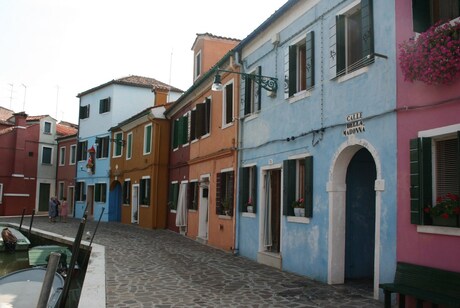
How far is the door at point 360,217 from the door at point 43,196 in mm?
32528

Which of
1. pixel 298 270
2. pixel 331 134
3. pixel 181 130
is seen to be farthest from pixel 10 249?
pixel 331 134

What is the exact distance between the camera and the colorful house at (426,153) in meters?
6.23

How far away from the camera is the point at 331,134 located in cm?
921

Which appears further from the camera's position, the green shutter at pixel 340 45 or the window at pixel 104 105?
the window at pixel 104 105

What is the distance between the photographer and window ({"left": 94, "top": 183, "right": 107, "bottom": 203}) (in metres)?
29.8

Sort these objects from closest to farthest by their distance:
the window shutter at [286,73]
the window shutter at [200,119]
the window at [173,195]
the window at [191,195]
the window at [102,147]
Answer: the window shutter at [286,73]
the window shutter at [200,119]
the window at [191,195]
the window at [173,195]
the window at [102,147]

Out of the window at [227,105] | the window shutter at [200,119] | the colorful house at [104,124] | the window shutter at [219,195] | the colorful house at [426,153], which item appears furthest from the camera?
the colorful house at [104,124]

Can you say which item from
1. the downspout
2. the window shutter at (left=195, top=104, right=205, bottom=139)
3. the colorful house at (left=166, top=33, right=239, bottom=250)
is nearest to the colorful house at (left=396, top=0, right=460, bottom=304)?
the downspout

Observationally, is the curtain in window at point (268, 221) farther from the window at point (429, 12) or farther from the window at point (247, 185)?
the window at point (429, 12)

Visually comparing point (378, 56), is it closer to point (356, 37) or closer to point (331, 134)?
point (356, 37)

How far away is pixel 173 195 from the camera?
21922 millimetres

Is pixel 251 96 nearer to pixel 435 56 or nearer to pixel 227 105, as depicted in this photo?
pixel 227 105

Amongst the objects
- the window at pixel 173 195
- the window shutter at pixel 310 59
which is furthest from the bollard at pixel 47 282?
the window at pixel 173 195

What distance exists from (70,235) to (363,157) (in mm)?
14413
